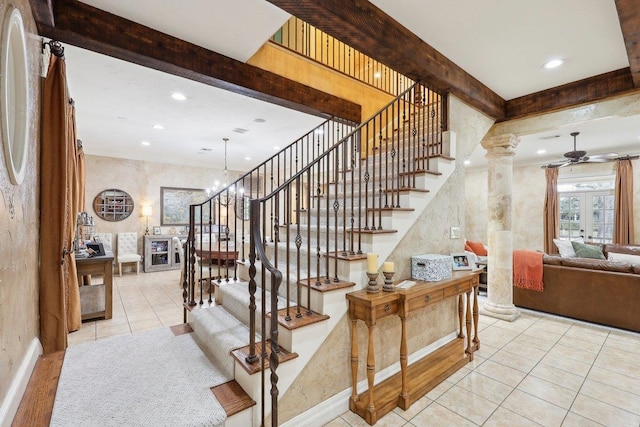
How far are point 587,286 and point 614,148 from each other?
172 inches

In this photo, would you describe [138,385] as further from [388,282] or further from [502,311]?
[502,311]

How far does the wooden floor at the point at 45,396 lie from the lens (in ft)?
5.12

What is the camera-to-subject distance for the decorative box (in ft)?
8.63

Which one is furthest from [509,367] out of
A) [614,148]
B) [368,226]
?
[614,148]

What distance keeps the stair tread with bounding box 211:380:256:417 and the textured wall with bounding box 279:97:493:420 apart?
242 mm

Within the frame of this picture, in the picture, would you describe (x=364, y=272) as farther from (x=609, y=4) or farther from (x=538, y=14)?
(x=609, y=4)

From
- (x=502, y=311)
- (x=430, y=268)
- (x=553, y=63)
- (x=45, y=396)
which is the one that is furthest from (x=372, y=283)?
(x=502, y=311)

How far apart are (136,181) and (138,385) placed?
6.73 meters

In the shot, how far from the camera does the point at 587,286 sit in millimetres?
3879

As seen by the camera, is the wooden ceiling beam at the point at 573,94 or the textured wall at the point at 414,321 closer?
the textured wall at the point at 414,321

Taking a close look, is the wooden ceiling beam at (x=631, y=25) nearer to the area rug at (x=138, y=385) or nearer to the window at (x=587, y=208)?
the area rug at (x=138, y=385)

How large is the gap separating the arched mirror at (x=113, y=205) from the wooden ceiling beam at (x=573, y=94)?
8147 millimetres

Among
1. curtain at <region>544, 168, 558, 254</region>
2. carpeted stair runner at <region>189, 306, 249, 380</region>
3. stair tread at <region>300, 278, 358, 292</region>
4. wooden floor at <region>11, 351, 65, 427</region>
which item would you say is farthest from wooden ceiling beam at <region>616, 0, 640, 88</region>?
curtain at <region>544, 168, 558, 254</region>

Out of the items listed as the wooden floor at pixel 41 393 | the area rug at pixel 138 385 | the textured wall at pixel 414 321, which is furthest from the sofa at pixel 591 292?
the wooden floor at pixel 41 393
